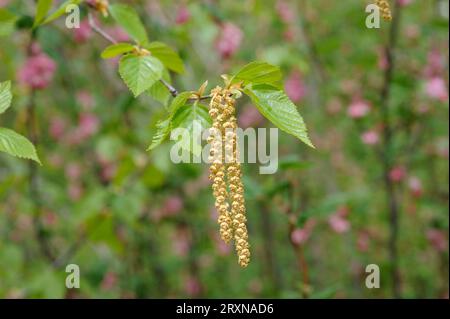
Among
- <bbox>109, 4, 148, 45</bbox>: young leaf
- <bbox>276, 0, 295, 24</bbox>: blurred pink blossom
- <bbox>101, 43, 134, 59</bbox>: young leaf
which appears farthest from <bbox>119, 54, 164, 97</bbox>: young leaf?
<bbox>276, 0, 295, 24</bbox>: blurred pink blossom

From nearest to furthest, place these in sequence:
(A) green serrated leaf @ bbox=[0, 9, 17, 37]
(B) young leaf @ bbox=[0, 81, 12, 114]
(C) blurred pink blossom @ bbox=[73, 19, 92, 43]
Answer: (B) young leaf @ bbox=[0, 81, 12, 114], (A) green serrated leaf @ bbox=[0, 9, 17, 37], (C) blurred pink blossom @ bbox=[73, 19, 92, 43]

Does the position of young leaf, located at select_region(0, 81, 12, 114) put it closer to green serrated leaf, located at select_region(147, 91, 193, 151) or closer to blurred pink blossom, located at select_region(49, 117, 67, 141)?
green serrated leaf, located at select_region(147, 91, 193, 151)

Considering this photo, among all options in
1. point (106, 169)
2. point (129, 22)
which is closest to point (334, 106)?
point (106, 169)

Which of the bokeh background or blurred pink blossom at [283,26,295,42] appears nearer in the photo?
the bokeh background

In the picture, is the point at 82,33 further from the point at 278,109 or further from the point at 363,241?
the point at 363,241

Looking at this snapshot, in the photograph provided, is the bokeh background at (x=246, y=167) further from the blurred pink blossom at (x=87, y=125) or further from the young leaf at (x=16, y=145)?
the young leaf at (x=16, y=145)

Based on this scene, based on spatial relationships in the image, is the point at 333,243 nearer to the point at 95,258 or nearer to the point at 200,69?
the point at 200,69
